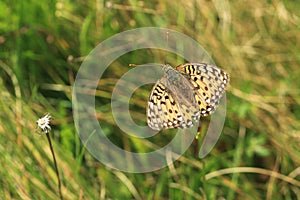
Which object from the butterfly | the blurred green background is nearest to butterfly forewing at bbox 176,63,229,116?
the butterfly

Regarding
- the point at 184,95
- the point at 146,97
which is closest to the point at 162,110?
the point at 184,95

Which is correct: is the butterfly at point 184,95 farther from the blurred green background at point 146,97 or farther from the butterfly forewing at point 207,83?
the blurred green background at point 146,97

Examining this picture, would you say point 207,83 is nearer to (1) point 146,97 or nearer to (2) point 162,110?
(2) point 162,110

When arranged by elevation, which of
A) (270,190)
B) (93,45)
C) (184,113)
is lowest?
(270,190)

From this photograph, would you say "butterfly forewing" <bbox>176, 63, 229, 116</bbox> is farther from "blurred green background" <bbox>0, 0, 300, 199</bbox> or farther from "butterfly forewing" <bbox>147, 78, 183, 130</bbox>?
"blurred green background" <bbox>0, 0, 300, 199</bbox>

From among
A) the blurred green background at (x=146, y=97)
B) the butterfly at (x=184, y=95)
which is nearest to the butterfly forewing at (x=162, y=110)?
the butterfly at (x=184, y=95)

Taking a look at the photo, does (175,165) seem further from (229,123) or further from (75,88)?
(75,88)

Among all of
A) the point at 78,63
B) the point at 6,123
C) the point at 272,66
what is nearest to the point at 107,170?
the point at 6,123
